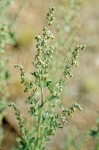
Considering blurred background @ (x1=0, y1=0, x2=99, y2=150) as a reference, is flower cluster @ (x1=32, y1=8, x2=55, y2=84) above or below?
below

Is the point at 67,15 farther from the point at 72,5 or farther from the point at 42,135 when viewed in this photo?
the point at 42,135

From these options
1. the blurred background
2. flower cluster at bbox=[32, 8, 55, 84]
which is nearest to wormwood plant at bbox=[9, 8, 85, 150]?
flower cluster at bbox=[32, 8, 55, 84]

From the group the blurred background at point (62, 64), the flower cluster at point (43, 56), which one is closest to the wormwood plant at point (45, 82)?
the flower cluster at point (43, 56)

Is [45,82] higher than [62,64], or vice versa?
[62,64]

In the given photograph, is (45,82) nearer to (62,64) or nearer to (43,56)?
(43,56)

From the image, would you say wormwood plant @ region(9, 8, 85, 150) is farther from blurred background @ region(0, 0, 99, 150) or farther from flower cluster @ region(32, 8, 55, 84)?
blurred background @ region(0, 0, 99, 150)

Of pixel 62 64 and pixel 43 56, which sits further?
pixel 62 64

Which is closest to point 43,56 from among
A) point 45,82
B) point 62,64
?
point 45,82

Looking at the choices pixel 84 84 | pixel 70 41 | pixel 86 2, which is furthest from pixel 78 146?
pixel 86 2

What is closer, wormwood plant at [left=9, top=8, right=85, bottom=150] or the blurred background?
wormwood plant at [left=9, top=8, right=85, bottom=150]
